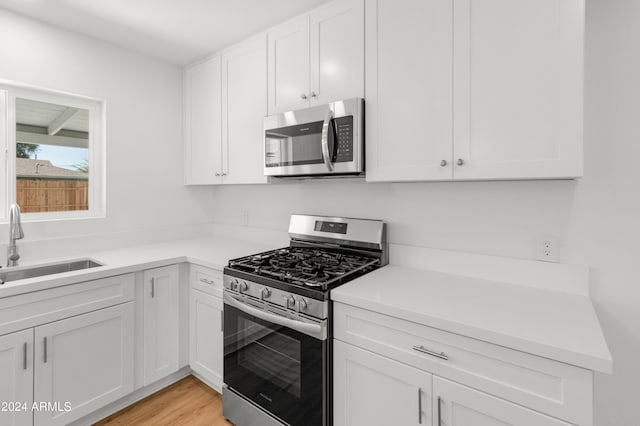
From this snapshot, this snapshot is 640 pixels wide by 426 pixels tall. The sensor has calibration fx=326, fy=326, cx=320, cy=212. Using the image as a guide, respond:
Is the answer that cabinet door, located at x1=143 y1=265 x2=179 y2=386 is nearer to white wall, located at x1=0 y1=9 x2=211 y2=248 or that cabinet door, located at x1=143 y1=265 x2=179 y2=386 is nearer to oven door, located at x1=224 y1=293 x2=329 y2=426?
oven door, located at x1=224 y1=293 x2=329 y2=426

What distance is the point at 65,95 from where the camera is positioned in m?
2.32

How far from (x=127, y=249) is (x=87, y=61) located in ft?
4.56

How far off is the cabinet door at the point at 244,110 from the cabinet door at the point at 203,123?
0.09 metres

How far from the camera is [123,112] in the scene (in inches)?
100.0

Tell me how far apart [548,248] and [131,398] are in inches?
101

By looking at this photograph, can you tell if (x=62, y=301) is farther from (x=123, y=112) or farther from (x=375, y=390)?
(x=375, y=390)

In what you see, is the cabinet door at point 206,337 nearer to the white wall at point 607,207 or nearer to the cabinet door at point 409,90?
the cabinet door at point 409,90

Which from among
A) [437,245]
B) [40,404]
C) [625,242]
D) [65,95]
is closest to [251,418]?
[40,404]

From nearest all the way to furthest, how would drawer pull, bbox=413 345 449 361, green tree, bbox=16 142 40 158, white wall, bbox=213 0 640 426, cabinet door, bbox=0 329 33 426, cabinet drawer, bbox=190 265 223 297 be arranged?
1. drawer pull, bbox=413 345 449 361
2. white wall, bbox=213 0 640 426
3. cabinet door, bbox=0 329 33 426
4. cabinet drawer, bbox=190 265 223 297
5. green tree, bbox=16 142 40 158

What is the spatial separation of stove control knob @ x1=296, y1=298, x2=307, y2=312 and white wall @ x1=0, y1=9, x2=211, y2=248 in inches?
70.9

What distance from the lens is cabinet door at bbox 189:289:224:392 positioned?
2082 mm

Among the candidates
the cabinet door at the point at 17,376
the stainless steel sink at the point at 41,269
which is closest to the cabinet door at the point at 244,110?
the stainless steel sink at the point at 41,269

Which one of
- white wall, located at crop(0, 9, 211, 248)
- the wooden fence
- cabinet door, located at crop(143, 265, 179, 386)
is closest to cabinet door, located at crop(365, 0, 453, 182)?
cabinet door, located at crop(143, 265, 179, 386)

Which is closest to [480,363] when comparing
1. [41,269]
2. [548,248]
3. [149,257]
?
[548,248]
